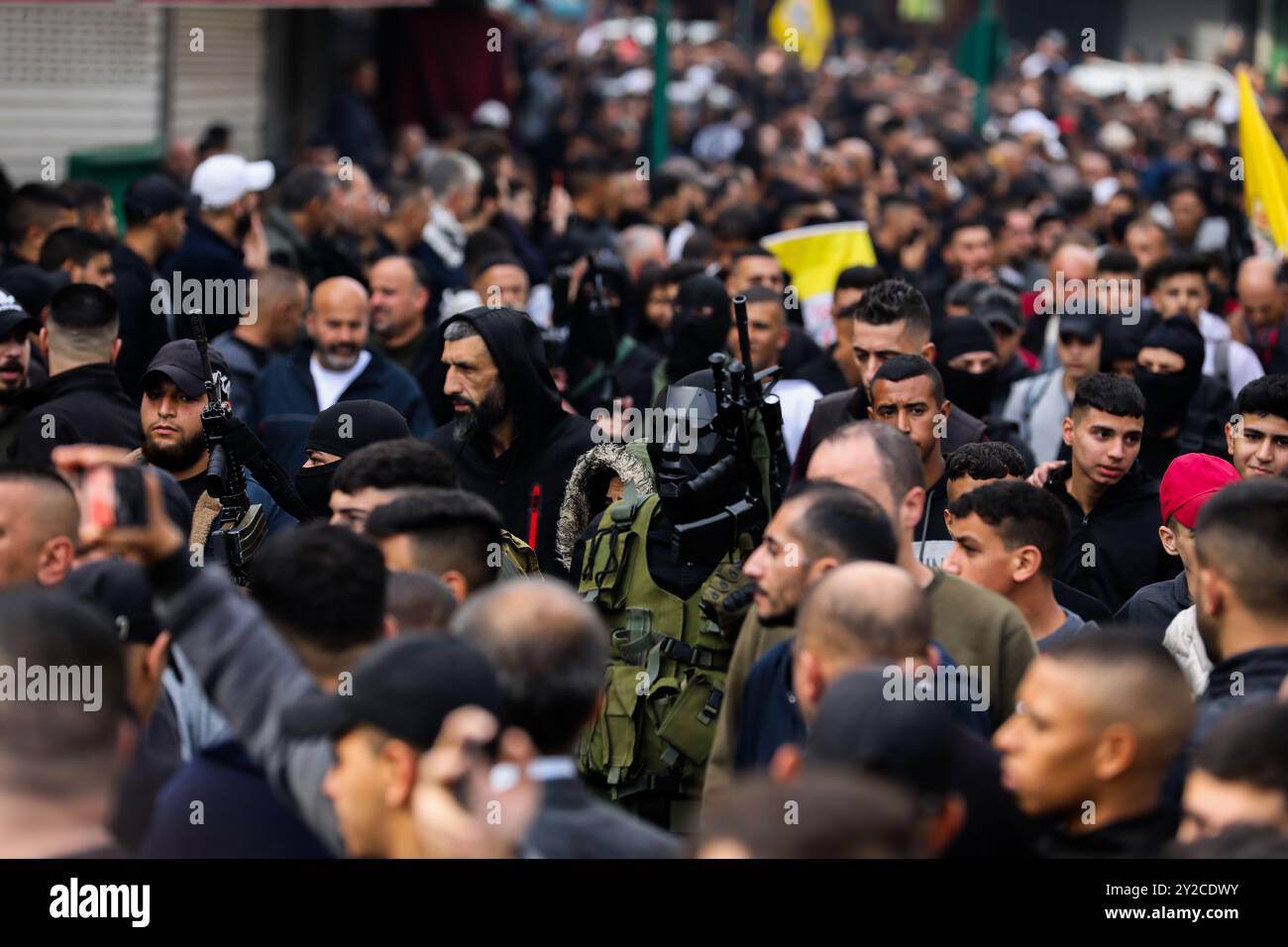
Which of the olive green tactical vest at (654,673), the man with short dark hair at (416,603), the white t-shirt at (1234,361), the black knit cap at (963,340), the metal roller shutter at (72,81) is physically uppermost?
the metal roller shutter at (72,81)

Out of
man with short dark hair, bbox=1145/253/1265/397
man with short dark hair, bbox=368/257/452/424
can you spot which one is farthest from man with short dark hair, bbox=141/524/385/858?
man with short dark hair, bbox=1145/253/1265/397

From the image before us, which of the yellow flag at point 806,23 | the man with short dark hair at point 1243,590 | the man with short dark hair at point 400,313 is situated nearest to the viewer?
the man with short dark hair at point 1243,590

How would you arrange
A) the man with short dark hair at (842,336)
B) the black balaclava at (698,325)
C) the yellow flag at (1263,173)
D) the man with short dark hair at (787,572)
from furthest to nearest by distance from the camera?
the yellow flag at (1263,173) → the man with short dark hair at (842,336) → the black balaclava at (698,325) → the man with short dark hair at (787,572)

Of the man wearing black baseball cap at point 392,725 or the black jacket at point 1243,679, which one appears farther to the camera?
the black jacket at point 1243,679

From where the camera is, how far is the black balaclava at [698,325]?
25.3 ft

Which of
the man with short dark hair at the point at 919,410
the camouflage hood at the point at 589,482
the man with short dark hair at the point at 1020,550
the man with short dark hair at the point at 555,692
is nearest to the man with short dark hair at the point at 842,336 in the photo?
the man with short dark hair at the point at 919,410

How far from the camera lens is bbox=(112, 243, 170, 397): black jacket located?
26.7ft

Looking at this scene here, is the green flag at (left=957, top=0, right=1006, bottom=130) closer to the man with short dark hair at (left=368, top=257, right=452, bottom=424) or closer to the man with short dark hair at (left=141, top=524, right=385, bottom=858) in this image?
the man with short dark hair at (left=368, top=257, right=452, bottom=424)

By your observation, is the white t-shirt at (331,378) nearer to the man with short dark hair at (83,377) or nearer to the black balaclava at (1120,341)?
the man with short dark hair at (83,377)

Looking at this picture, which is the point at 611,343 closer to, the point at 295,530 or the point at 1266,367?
the point at 1266,367

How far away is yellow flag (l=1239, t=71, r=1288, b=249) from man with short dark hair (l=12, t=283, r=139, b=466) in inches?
267

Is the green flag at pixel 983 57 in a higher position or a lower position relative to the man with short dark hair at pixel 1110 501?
higher

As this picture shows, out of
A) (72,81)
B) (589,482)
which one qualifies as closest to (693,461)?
(589,482)

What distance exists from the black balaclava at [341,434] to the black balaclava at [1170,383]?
10.7 feet
